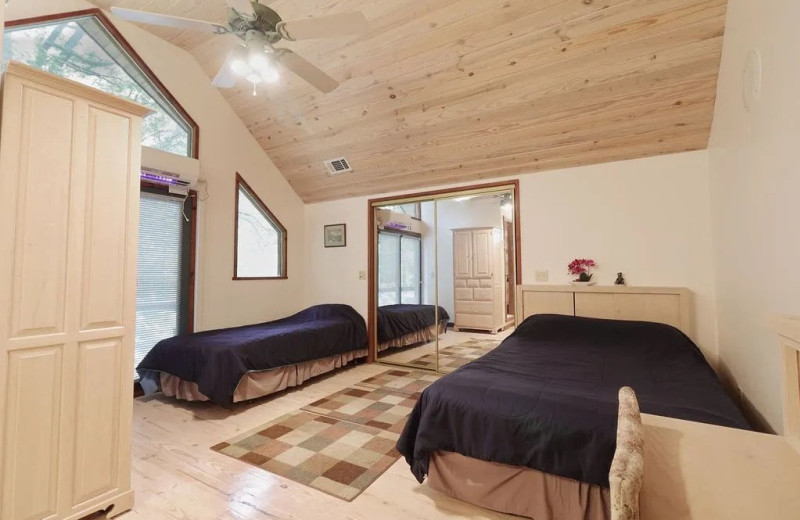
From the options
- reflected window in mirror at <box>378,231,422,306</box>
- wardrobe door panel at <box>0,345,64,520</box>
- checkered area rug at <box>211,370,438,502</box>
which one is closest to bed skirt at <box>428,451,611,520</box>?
checkered area rug at <box>211,370,438,502</box>

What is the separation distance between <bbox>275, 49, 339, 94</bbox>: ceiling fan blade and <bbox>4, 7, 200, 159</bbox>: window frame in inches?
86.1

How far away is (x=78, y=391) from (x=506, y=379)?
209 cm

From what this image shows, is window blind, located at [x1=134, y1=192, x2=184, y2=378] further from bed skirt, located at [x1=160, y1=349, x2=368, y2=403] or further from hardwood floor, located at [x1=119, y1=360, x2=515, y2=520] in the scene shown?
hardwood floor, located at [x1=119, y1=360, x2=515, y2=520]

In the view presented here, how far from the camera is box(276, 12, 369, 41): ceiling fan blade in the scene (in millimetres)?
1771

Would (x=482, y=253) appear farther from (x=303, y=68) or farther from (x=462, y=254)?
(x=303, y=68)

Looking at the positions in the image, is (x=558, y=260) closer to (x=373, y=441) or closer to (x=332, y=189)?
(x=373, y=441)

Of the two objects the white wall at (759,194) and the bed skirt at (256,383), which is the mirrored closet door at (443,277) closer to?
the bed skirt at (256,383)

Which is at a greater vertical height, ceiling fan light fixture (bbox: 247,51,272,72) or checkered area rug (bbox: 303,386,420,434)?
ceiling fan light fixture (bbox: 247,51,272,72)

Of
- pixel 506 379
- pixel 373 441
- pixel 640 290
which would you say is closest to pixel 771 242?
pixel 506 379

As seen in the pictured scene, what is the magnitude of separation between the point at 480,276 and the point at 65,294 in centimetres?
518

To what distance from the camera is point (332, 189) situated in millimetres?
4793

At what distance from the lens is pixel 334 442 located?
8.10 ft

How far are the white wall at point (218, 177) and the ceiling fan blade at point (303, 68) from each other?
1.78 metres

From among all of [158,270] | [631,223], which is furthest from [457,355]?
[158,270]
